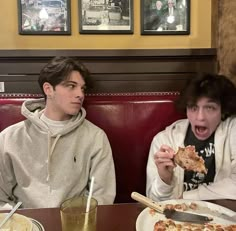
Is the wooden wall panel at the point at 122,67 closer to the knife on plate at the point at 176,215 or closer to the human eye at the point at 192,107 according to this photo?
the human eye at the point at 192,107

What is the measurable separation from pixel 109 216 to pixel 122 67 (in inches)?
71.4

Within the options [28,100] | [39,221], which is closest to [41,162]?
[28,100]

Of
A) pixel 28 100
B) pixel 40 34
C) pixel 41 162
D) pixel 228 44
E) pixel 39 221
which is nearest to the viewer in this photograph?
pixel 39 221

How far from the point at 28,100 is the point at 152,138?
68 cm

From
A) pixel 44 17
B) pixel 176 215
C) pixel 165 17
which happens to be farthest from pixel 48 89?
pixel 165 17

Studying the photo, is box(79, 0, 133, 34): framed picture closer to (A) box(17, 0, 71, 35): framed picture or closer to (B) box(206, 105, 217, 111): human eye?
(A) box(17, 0, 71, 35): framed picture

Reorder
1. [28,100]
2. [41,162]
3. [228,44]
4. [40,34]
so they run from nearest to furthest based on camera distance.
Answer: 1. [41,162]
2. [28,100]
3. [228,44]
4. [40,34]

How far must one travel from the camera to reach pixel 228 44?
2.56 m

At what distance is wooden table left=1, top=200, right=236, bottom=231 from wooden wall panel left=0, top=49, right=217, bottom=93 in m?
1.60

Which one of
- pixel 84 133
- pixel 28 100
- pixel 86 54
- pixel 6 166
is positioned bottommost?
pixel 6 166

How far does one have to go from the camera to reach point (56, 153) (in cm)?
173

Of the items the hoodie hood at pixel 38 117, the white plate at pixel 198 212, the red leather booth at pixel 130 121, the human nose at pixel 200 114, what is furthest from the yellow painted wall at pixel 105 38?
the white plate at pixel 198 212

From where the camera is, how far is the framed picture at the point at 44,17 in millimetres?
2721

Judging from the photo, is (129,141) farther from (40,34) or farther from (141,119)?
(40,34)
